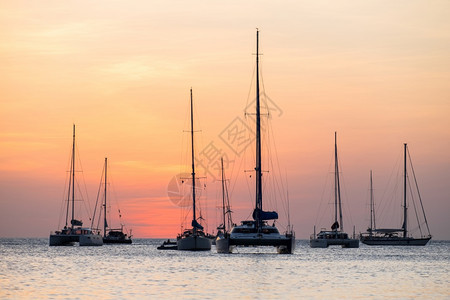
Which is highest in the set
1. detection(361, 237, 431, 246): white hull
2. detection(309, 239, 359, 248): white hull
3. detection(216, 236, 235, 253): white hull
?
detection(361, 237, 431, 246): white hull

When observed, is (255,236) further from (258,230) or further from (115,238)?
(115,238)

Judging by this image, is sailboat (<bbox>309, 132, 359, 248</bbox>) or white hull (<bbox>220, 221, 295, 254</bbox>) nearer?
white hull (<bbox>220, 221, 295, 254</bbox>)

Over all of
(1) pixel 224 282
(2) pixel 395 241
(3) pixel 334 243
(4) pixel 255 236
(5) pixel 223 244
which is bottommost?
(1) pixel 224 282

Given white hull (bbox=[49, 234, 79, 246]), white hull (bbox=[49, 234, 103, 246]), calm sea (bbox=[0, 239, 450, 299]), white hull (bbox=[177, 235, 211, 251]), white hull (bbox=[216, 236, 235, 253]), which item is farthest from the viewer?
white hull (bbox=[49, 234, 103, 246])

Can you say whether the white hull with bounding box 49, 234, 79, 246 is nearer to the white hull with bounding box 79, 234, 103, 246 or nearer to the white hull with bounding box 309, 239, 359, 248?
the white hull with bounding box 79, 234, 103, 246

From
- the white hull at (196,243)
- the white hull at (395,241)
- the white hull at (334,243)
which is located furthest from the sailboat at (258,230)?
the white hull at (395,241)

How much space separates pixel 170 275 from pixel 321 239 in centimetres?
8538

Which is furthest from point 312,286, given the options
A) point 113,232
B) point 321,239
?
point 113,232

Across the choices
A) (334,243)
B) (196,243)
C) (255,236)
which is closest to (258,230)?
(255,236)

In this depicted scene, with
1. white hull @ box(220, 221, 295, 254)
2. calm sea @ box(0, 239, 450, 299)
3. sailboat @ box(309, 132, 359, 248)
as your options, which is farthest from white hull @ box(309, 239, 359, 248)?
calm sea @ box(0, 239, 450, 299)

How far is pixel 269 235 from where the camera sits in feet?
287

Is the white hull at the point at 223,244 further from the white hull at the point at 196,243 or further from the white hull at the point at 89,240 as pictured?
the white hull at the point at 89,240

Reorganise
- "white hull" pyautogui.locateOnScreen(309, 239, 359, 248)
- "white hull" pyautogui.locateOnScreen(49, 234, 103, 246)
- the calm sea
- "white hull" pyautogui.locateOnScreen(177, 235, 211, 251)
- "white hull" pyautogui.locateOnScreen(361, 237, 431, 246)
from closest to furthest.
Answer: the calm sea < "white hull" pyautogui.locateOnScreen(177, 235, 211, 251) < "white hull" pyautogui.locateOnScreen(309, 239, 359, 248) < "white hull" pyautogui.locateOnScreen(49, 234, 103, 246) < "white hull" pyautogui.locateOnScreen(361, 237, 431, 246)

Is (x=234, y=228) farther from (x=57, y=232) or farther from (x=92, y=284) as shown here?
(x=57, y=232)
